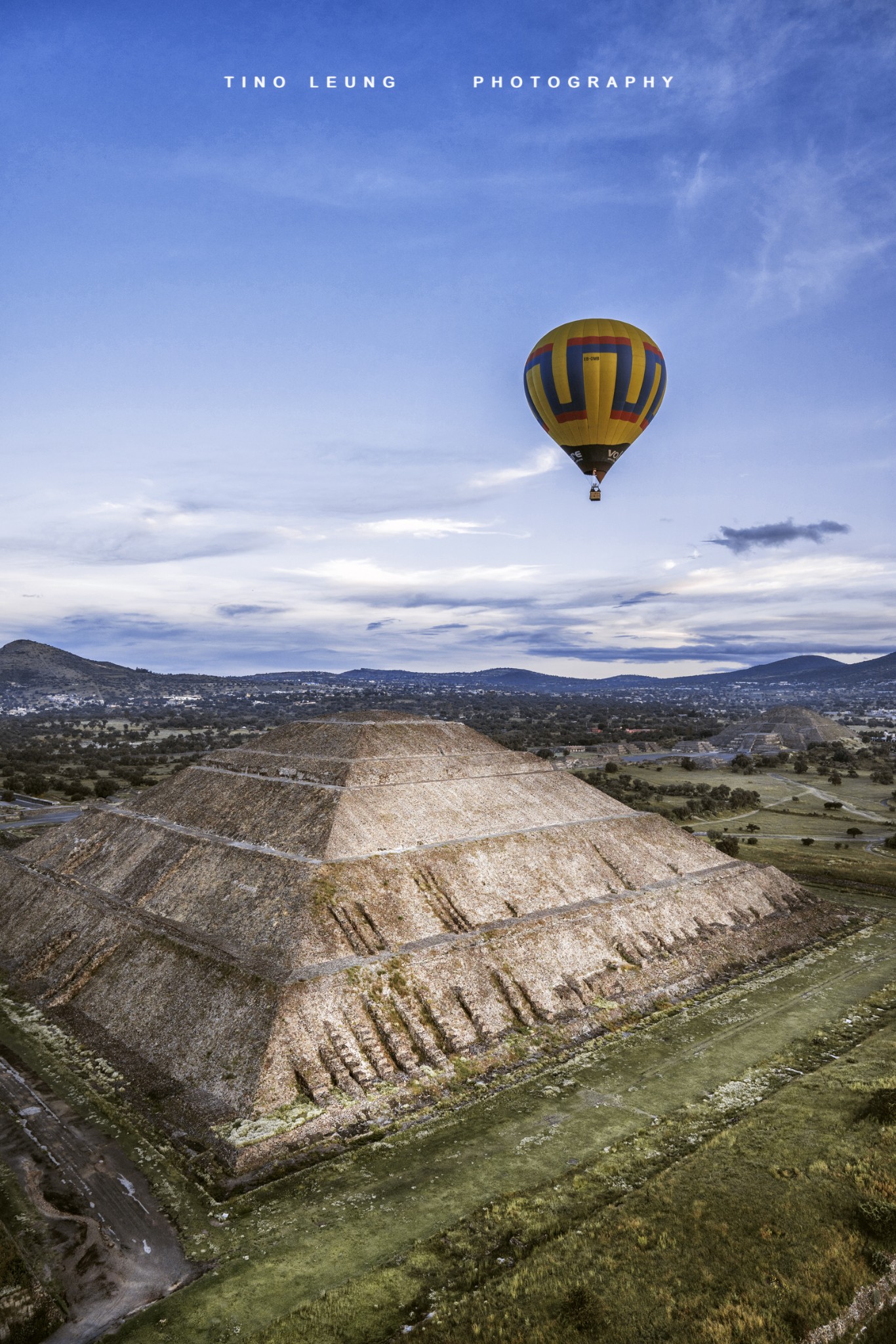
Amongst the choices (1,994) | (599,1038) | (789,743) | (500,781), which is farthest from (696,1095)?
(789,743)

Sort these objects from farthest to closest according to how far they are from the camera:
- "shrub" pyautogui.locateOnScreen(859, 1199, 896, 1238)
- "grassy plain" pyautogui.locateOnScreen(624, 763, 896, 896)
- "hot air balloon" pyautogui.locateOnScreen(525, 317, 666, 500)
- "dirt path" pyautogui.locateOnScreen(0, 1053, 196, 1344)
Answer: "grassy plain" pyautogui.locateOnScreen(624, 763, 896, 896) < "hot air balloon" pyautogui.locateOnScreen(525, 317, 666, 500) < "shrub" pyautogui.locateOnScreen(859, 1199, 896, 1238) < "dirt path" pyautogui.locateOnScreen(0, 1053, 196, 1344)

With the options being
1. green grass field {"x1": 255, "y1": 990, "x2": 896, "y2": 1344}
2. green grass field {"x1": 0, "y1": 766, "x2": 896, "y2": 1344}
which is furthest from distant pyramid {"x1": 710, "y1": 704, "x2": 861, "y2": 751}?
green grass field {"x1": 255, "y1": 990, "x2": 896, "y2": 1344}

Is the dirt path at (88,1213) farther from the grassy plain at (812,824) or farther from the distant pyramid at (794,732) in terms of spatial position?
the distant pyramid at (794,732)

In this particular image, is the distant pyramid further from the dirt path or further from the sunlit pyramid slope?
the dirt path

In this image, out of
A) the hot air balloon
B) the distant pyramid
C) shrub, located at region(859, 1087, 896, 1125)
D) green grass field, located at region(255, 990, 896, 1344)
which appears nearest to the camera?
green grass field, located at region(255, 990, 896, 1344)

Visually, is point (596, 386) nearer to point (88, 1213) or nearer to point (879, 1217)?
point (879, 1217)

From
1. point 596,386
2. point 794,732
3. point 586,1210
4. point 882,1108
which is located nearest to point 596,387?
→ point 596,386
